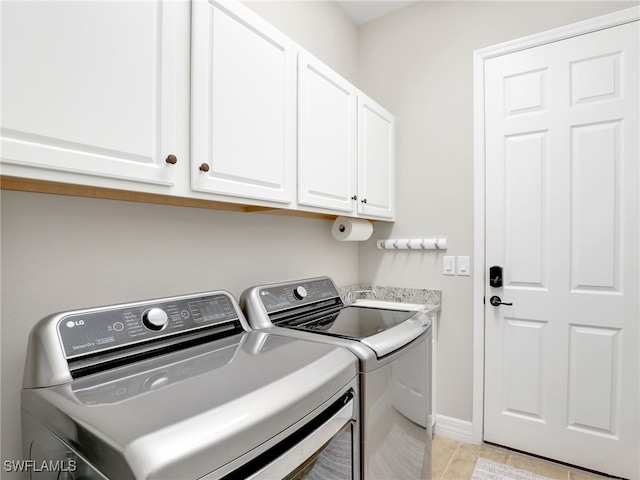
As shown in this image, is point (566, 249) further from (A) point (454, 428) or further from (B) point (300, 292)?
(B) point (300, 292)

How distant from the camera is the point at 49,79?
2.56 ft

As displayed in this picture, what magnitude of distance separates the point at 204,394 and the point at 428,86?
2385mm

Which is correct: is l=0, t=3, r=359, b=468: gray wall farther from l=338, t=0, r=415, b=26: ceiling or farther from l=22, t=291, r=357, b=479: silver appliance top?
l=338, t=0, r=415, b=26: ceiling

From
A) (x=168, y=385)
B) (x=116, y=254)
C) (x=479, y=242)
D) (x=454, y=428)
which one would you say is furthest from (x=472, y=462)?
(x=116, y=254)

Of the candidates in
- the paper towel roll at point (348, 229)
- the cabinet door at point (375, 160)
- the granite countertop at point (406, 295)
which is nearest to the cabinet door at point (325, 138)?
the cabinet door at point (375, 160)

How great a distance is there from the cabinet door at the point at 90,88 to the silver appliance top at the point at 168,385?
0.40m

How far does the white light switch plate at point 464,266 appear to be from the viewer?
2.27 m

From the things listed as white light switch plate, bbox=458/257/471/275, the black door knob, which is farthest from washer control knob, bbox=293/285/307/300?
the black door knob

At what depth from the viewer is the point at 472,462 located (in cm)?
204

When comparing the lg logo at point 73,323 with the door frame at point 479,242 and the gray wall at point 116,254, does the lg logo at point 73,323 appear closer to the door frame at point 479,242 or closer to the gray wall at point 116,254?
the gray wall at point 116,254

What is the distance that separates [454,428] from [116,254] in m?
2.24

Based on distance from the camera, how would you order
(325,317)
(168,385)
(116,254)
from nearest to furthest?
(168,385) → (116,254) → (325,317)

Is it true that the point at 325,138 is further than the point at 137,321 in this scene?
Yes

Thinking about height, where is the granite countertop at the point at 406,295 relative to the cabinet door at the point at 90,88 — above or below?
below
